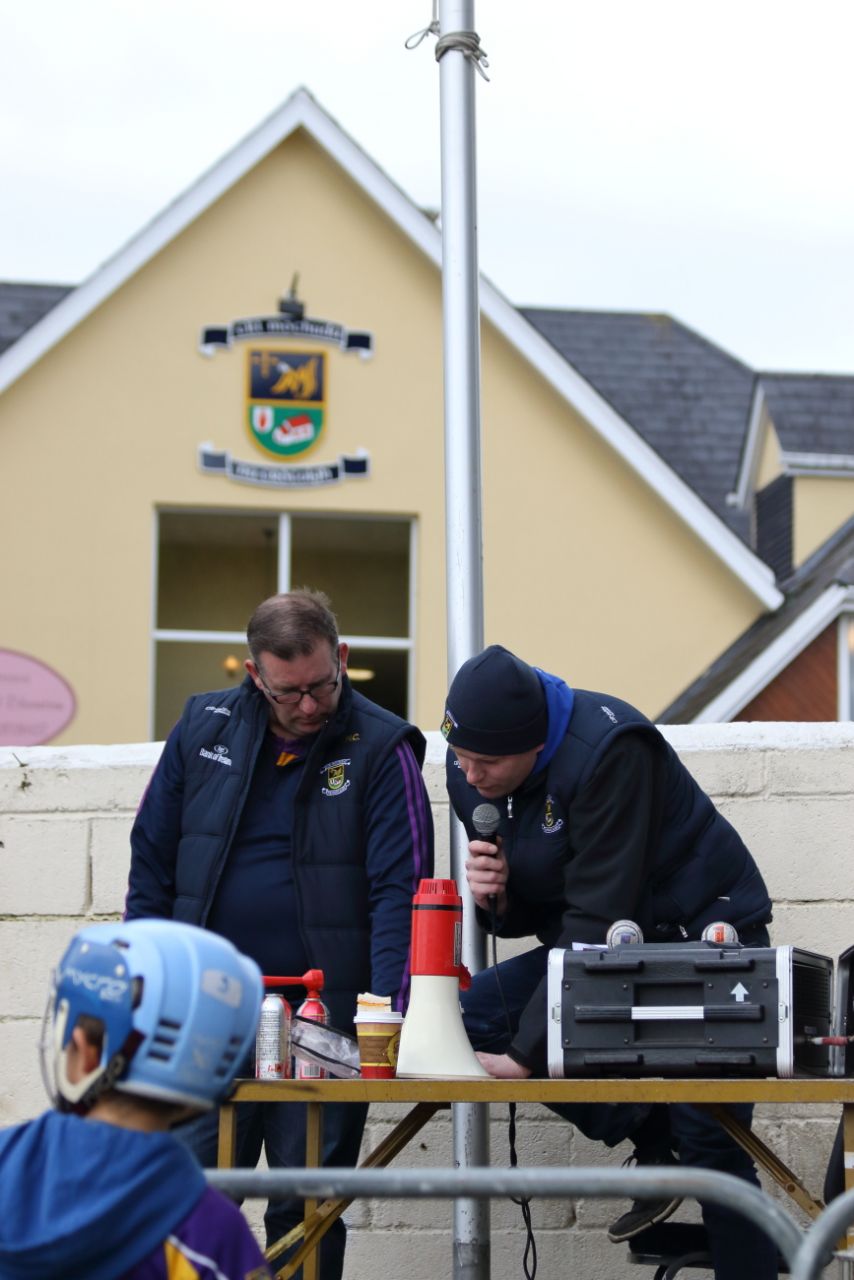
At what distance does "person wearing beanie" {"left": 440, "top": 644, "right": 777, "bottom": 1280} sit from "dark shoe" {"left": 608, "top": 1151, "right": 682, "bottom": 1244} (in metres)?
0.02

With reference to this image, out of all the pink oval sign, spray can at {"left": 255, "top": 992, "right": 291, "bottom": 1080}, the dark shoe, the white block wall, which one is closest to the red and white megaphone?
spray can at {"left": 255, "top": 992, "right": 291, "bottom": 1080}

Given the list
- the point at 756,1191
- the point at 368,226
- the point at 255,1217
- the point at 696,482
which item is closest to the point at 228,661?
the point at 368,226

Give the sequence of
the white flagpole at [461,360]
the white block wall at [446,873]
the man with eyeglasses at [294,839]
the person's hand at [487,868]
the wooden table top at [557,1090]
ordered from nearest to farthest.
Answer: the wooden table top at [557,1090]
the person's hand at [487,868]
the man with eyeglasses at [294,839]
the white flagpole at [461,360]
the white block wall at [446,873]

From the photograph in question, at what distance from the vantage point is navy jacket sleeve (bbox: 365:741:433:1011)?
13.7ft

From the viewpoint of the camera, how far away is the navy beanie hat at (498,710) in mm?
3834

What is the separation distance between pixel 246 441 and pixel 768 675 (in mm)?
4449

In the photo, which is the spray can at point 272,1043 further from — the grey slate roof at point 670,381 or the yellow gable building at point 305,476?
the grey slate roof at point 670,381

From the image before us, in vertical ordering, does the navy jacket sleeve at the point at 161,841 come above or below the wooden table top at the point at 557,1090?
above

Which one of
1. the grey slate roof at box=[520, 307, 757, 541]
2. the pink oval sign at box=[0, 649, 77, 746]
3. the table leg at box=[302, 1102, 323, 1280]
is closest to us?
the table leg at box=[302, 1102, 323, 1280]

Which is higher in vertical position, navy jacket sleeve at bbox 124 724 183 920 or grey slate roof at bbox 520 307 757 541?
grey slate roof at bbox 520 307 757 541

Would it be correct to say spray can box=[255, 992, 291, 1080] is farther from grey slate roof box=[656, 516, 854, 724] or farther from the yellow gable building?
grey slate roof box=[656, 516, 854, 724]

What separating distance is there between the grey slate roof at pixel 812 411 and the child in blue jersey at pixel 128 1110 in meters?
15.6

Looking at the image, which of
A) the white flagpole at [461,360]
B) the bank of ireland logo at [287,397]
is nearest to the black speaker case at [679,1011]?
the white flagpole at [461,360]

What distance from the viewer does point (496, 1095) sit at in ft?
11.3
